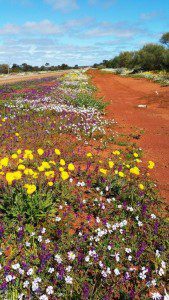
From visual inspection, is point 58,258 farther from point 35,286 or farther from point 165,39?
point 165,39

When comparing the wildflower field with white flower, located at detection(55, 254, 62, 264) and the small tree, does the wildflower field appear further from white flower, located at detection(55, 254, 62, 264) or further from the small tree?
the small tree

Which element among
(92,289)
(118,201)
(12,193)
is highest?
(12,193)

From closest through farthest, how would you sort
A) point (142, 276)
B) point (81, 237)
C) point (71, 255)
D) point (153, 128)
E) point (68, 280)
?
1. point (68, 280)
2. point (142, 276)
3. point (71, 255)
4. point (81, 237)
5. point (153, 128)

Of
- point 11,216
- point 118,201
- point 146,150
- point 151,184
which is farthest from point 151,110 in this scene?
point 11,216

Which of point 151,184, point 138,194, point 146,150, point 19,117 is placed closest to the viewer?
point 138,194

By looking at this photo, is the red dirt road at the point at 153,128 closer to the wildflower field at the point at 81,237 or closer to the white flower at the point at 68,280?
the wildflower field at the point at 81,237

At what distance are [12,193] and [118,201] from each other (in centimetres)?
214

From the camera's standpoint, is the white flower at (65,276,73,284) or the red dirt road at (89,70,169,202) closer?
the white flower at (65,276,73,284)

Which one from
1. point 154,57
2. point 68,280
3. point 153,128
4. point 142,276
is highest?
point 154,57

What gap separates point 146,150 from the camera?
9836 mm

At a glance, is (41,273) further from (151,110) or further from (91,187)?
(151,110)

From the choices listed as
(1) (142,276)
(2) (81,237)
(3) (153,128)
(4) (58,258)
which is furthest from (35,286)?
(3) (153,128)

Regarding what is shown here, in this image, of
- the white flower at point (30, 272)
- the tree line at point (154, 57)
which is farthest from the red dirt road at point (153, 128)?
the tree line at point (154, 57)

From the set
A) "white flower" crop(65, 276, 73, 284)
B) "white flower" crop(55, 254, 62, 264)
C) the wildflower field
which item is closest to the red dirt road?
the wildflower field
